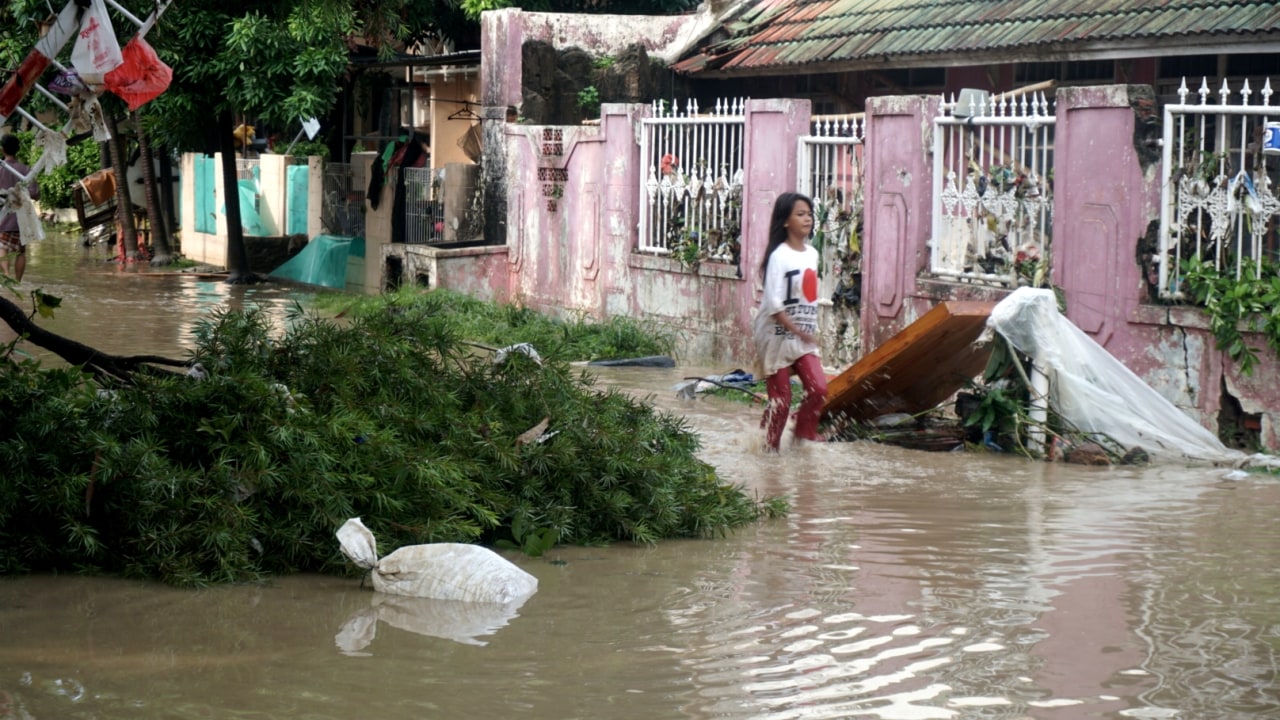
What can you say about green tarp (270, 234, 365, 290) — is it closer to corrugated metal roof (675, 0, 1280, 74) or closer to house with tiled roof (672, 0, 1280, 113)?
house with tiled roof (672, 0, 1280, 113)

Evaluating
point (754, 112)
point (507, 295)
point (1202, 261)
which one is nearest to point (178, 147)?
point (507, 295)

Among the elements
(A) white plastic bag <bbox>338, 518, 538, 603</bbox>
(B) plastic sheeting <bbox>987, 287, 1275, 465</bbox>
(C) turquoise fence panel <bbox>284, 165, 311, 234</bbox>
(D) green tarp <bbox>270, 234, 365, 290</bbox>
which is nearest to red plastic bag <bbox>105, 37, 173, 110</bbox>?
(A) white plastic bag <bbox>338, 518, 538, 603</bbox>

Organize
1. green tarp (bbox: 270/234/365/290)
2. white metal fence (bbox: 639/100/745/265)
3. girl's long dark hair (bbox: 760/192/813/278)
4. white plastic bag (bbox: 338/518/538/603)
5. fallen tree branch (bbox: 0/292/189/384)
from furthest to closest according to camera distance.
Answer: green tarp (bbox: 270/234/365/290) < white metal fence (bbox: 639/100/745/265) < girl's long dark hair (bbox: 760/192/813/278) < fallen tree branch (bbox: 0/292/189/384) < white plastic bag (bbox: 338/518/538/603)

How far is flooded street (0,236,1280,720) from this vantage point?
4.31 metres

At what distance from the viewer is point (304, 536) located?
18.6 ft

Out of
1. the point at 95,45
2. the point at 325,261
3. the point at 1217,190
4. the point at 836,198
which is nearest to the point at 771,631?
the point at 95,45

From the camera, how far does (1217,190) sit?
8680 mm

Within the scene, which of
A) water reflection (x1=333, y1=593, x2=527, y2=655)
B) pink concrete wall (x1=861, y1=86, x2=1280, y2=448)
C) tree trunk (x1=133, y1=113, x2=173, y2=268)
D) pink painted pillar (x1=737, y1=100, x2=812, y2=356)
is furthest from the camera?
tree trunk (x1=133, y1=113, x2=173, y2=268)

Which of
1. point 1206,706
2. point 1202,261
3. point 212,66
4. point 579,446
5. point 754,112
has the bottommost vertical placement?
point 1206,706

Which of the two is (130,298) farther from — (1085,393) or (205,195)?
(1085,393)

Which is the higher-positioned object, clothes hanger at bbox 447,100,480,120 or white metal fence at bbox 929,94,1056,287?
clothes hanger at bbox 447,100,480,120

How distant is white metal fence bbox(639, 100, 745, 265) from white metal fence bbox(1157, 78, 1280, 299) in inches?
177

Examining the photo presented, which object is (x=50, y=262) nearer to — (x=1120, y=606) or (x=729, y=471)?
(x=729, y=471)

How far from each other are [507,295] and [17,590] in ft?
37.4
